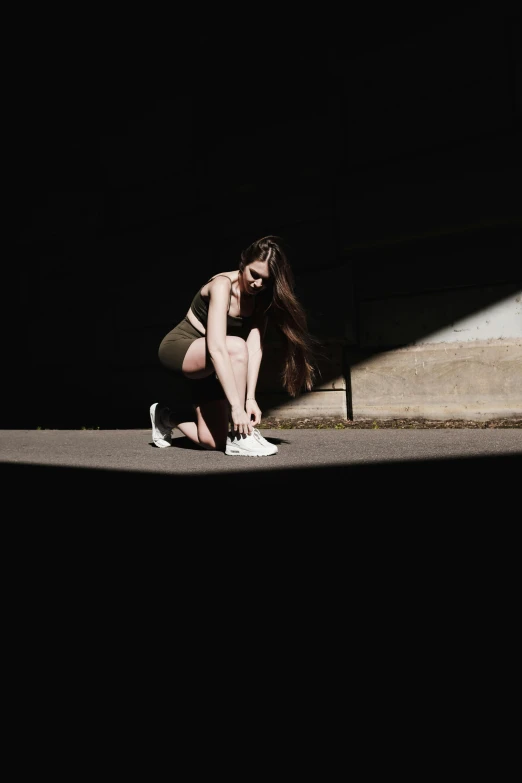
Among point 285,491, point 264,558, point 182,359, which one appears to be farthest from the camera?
point 182,359

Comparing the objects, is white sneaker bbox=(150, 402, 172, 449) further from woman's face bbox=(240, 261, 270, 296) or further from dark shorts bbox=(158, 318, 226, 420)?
woman's face bbox=(240, 261, 270, 296)

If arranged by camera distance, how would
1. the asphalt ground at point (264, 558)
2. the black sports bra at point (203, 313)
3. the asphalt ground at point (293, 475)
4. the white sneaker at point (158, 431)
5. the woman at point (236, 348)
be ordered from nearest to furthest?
the asphalt ground at point (264, 558) < the asphalt ground at point (293, 475) < the woman at point (236, 348) < the black sports bra at point (203, 313) < the white sneaker at point (158, 431)

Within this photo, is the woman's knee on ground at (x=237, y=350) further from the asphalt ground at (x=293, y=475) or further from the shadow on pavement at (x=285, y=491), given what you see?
the shadow on pavement at (x=285, y=491)

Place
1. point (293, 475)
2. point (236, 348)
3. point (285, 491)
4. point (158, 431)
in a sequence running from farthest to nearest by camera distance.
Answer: point (158, 431) < point (236, 348) < point (293, 475) < point (285, 491)

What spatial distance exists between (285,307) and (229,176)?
261 centimetres

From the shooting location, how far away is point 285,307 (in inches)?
153

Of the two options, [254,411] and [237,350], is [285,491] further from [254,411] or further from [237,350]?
[237,350]

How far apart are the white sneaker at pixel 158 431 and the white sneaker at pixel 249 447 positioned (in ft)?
2.07

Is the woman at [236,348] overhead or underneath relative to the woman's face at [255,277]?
underneath

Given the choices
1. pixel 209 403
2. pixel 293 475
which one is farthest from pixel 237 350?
pixel 293 475

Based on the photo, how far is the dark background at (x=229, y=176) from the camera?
487cm

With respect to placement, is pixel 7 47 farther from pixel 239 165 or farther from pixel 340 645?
pixel 340 645

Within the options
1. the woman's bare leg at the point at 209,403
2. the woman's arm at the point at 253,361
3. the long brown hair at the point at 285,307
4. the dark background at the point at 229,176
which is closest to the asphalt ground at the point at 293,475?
the woman's bare leg at the point at 209,403

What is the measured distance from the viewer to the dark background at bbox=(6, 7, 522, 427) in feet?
16.0
